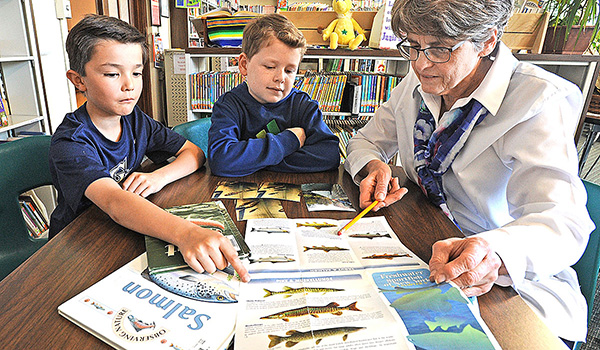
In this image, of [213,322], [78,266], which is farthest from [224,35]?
[213,322]

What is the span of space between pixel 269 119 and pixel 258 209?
1.62ft

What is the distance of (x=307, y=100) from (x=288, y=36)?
0.24 m

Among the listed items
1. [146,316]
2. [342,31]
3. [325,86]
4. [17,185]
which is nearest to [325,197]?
[146,316]

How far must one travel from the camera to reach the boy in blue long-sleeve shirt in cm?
111

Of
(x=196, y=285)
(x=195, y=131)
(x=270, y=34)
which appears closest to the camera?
(x=196, y=285)

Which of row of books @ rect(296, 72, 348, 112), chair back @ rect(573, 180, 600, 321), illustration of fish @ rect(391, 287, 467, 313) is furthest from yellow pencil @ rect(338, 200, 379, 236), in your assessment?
row of books @ rect(296, 72, 348, 112)

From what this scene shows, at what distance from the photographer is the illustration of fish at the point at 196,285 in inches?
21.4

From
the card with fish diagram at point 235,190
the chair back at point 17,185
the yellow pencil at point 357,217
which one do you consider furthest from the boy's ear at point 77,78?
the yellow pencil at point 357,217

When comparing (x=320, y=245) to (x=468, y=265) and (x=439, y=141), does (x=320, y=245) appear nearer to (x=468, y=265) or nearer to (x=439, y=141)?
(x=468, y=265)

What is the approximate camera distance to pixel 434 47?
0.83 meters

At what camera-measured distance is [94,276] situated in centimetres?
58

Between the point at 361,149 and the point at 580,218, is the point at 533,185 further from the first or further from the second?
the point at 361,149

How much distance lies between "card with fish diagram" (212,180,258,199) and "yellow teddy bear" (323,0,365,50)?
4.65ft

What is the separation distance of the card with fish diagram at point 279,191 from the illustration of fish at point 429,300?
0.44m
